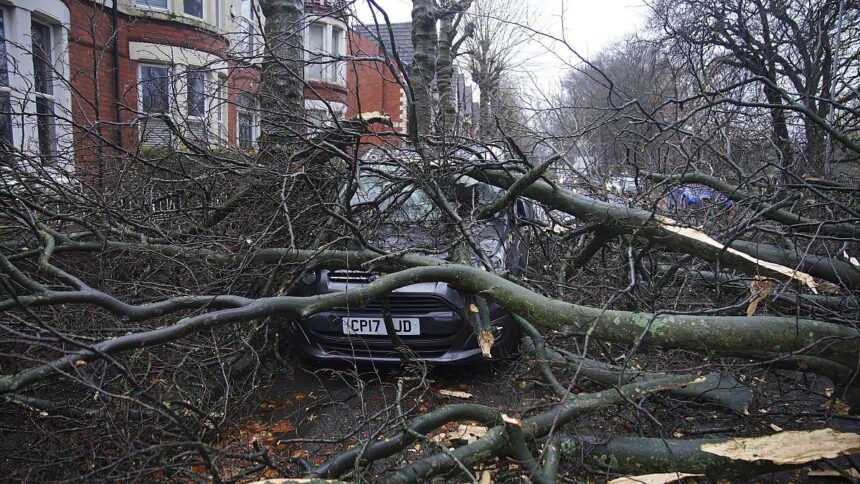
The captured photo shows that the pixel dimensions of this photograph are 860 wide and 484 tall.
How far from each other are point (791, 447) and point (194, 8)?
14.4 metres

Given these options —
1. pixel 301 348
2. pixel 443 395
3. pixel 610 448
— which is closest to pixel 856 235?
pixel 610 448

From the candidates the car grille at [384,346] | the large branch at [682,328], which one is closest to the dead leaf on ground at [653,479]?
the large branch at [682,328]

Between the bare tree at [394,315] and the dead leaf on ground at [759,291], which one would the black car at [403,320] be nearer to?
the bare tree at [394,315]

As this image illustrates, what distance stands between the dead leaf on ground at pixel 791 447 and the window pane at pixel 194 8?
1390cm

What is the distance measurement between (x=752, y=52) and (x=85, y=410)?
10.7m

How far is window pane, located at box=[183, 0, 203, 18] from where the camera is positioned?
1276 cm

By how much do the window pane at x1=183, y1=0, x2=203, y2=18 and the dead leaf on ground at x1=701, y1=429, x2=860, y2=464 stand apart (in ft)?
45.6

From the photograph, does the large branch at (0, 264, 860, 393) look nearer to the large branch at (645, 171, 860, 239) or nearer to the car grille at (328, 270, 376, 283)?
the large branch at (645, 171, 860, 239)

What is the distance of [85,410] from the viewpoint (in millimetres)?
2799

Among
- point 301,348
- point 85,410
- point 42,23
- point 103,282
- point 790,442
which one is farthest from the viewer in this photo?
point 42,23

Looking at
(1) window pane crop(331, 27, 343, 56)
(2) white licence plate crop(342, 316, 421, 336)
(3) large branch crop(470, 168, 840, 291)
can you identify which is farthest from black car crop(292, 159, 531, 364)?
(1) window pane crop(331, 27, 343, 56)

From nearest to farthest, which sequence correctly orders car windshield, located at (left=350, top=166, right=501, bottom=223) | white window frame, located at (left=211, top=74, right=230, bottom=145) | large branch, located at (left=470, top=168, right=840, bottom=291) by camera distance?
large branch, located at (left=470, top=168, right=840, bottom=291) → car windshield, located at (left=350, top=166, right=501, bottom=223) → white window frame, located at (left=211, top=74, right=230, bottom=145)

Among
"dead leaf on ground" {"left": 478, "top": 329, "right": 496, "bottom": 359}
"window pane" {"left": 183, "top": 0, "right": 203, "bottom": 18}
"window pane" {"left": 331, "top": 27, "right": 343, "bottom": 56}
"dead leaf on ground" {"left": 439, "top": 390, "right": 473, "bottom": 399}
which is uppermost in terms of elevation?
"window pane" {"left": 331, "top": 27, "right": 343, "bottom": 56}

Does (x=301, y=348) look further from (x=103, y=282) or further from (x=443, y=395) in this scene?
(x=103, y=282)
